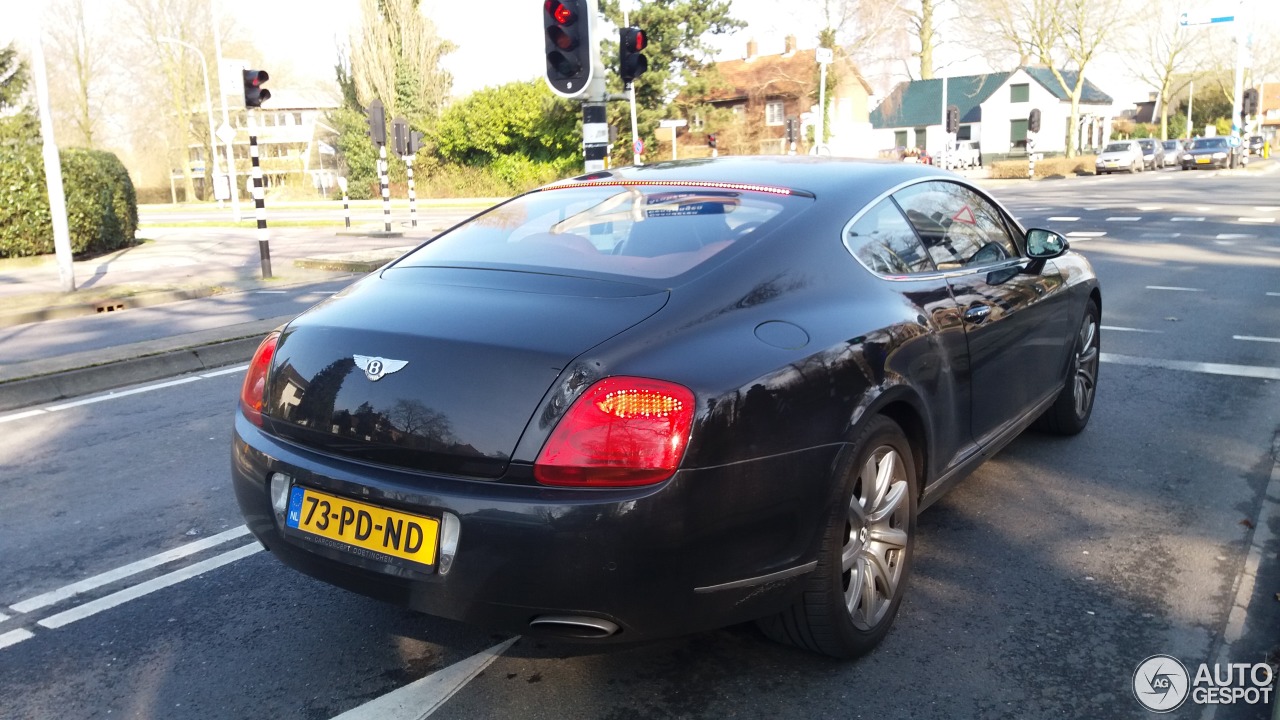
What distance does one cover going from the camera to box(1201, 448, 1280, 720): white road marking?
3.31 meters

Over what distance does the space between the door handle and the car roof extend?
0.55 meters

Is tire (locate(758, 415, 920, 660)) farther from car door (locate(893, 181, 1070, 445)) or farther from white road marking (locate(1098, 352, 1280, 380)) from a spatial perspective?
white road marking (locate(1098, 352, 1280, 380))

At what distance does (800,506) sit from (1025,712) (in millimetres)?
860

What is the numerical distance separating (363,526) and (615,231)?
140 cm

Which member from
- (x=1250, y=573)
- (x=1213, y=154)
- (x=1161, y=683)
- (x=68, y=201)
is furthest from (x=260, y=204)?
(x=1213, y=154)

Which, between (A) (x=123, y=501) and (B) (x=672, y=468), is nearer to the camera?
(B) (x=672, y=468)

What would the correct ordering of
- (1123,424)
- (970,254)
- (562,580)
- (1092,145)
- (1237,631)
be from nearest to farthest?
(562,580) → (1237,631) → (970,254) → (1123,424) → (1092,145)

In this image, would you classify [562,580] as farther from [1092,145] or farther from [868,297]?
[1092,145]

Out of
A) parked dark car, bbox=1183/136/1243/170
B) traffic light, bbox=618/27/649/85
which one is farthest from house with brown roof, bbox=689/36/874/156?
traffic light, bbox=618/27/649/85

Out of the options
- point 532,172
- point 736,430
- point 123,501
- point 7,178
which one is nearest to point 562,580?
point 736,430

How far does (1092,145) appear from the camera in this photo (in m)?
87.2

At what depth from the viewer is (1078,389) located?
18.4ft

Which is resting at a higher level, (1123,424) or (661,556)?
(661,556)

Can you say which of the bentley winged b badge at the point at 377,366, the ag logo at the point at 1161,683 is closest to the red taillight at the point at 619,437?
the bentley winged b badge at the point at 377,366
